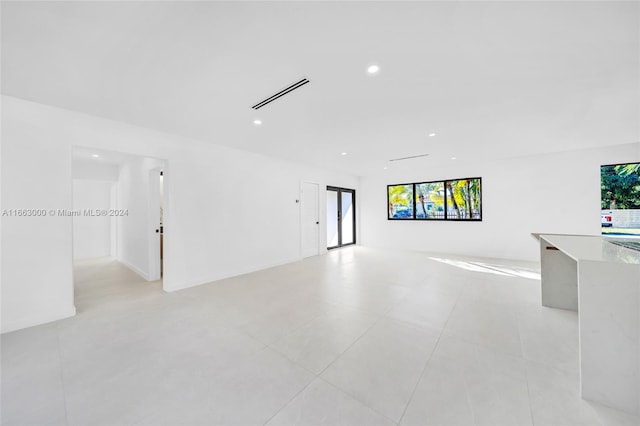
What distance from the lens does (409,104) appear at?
115 inches

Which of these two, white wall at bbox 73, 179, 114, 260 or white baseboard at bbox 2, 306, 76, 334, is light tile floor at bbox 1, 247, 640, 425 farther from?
white wall at bbox 73, 179, 114, 260

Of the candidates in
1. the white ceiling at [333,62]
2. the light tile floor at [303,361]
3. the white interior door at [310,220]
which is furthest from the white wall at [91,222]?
the white interior door at [310,220]

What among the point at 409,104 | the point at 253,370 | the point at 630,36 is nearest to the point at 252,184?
the point at 409,104

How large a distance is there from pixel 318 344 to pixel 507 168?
6.65 metres

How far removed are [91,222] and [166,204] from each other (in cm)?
513

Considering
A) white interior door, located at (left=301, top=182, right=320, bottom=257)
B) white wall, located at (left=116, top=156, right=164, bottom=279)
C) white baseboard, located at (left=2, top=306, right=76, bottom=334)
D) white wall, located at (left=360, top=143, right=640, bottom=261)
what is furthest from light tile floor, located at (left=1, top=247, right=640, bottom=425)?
white wall, located at (left=360, top=143, right=640, bottom=261)

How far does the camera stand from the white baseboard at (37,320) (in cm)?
264

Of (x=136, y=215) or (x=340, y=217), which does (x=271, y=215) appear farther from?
(x=340, y=217)

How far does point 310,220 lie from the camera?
687 cm

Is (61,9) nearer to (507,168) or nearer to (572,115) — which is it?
(572,115)

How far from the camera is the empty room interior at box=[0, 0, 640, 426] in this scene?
1.59 meters

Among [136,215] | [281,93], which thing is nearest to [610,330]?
[281,93]

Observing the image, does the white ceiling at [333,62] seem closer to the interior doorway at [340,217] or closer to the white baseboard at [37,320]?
the white baseboard at [37,320]

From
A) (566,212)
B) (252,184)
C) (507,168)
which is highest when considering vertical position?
(507,168)
